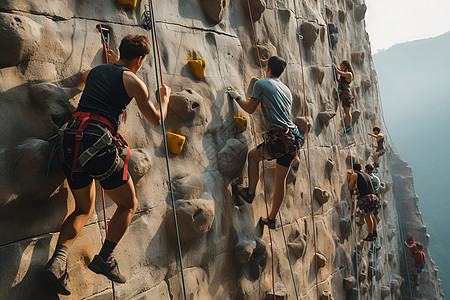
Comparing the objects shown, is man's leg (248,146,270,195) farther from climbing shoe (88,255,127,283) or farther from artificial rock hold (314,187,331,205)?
artificial rock hold (314,187,331,205)

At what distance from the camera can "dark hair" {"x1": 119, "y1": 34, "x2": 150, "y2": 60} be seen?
2199 millimetres

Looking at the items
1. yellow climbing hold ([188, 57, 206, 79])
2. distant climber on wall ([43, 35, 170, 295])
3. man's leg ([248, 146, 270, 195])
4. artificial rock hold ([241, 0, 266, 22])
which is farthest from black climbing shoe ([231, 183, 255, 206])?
artificial rock hold ([241, 0, 266, 22])

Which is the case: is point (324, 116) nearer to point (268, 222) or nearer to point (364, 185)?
point (364, 185)

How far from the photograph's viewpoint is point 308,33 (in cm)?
578

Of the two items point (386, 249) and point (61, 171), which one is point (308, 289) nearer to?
point (61, 171)

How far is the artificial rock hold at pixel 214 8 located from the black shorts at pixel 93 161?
227 cm

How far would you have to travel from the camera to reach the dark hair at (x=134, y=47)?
2199 millimetres

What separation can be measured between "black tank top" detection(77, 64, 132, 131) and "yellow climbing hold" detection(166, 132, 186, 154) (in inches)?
39.7

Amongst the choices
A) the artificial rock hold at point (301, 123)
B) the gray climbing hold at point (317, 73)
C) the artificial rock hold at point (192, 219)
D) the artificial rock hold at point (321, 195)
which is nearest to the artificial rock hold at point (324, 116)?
the gray climbing hold at point (317, 73)

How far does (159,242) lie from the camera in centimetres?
293

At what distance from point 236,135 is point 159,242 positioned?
1.47 m

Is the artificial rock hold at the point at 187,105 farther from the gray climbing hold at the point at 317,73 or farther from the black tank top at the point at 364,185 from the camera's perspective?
the black tank top at the point at 364,185

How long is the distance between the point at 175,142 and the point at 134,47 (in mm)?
1108

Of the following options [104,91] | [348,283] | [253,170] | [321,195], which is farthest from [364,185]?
[104,91]
